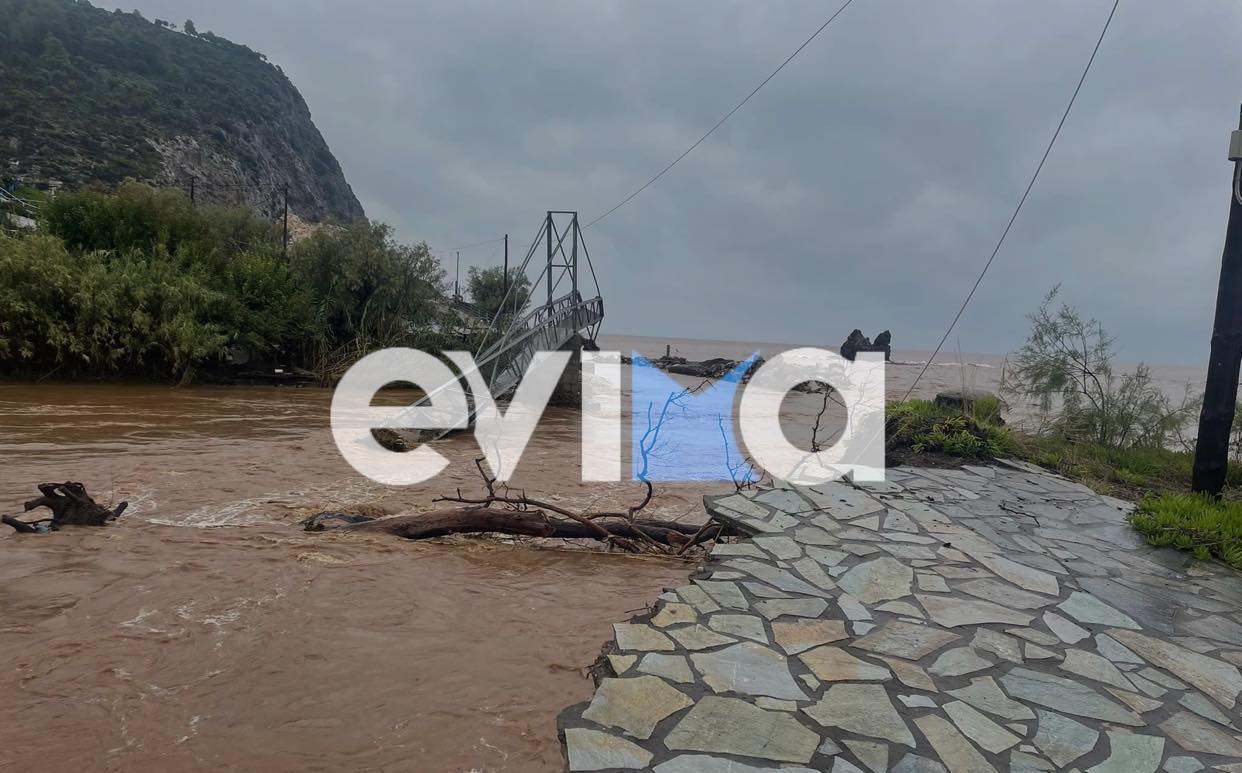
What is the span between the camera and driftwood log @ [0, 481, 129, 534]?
4309mm

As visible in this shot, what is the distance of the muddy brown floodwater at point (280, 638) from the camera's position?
7.37ft

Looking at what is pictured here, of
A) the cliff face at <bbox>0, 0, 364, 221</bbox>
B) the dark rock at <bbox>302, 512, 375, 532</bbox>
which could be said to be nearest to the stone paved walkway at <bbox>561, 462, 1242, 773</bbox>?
the dark rock at <bbox>302, 512, 375, 532</bbox>

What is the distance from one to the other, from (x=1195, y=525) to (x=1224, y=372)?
1.70m

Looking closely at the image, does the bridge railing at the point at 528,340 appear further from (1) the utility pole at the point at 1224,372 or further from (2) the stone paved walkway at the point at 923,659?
(1) the utility pole at the point at 1224,372

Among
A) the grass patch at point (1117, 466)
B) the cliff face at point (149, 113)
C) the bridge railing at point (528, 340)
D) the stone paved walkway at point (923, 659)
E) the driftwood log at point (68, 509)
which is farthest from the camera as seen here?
the cliff face at point (149, 113)

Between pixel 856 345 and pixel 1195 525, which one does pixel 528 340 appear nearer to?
pixel 1195 525

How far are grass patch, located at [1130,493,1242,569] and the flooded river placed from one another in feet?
12.1

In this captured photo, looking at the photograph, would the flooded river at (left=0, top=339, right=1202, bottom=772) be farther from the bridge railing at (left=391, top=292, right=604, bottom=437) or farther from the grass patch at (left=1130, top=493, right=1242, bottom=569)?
the bridge railing at (left=391, top=292, right=604, bottom=437)

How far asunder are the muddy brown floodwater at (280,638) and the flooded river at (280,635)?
0.01m

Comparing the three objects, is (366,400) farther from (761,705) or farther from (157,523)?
(761,705)

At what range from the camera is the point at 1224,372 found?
5434mm

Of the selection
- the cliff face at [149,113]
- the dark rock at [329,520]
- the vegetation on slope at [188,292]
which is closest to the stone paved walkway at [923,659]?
the dark rock at [329,520]

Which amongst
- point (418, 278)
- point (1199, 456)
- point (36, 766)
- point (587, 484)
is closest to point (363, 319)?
point (418, 278)

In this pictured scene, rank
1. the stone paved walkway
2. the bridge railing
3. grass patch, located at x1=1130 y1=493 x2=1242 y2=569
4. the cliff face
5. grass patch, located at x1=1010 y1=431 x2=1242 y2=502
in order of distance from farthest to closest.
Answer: the cliff face, the bridge railing, grass patch, located at x1=1010 y1=431 x2=1242 y2=502, grass patch, located at x1=1130 y1=493 x2=1242 y2=569, the stone paved walkway
